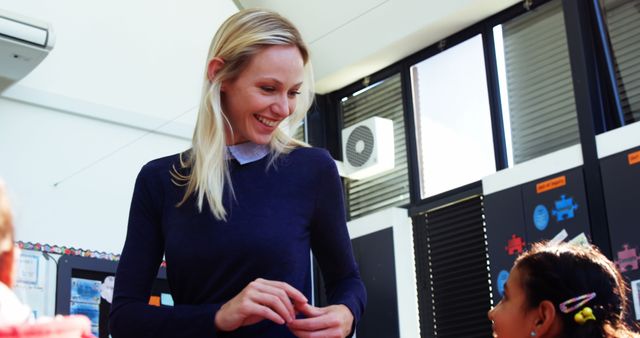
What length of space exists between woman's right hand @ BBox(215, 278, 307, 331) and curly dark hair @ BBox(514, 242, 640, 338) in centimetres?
118

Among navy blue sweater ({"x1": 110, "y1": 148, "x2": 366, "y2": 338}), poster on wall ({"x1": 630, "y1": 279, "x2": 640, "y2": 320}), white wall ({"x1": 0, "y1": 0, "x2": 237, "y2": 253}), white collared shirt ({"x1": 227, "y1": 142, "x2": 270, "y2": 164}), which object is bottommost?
navy blue sweater ({"x1": 110, "y1": 148, "x2": 366, "y2": 338})

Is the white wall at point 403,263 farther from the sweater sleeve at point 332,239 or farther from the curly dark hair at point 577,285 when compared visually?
the sweater sleeve at point 332,239

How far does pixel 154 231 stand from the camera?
1.16 meters

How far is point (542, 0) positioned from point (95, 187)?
2647 mm

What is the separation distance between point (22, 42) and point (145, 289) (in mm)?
3404

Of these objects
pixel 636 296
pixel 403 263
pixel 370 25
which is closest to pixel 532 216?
A: pixel 636 296

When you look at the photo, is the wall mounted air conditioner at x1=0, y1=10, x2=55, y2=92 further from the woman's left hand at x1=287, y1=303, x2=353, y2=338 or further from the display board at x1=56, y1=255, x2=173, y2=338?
the woman's left hand at x1=287, y1=303, x2=353, y2=338

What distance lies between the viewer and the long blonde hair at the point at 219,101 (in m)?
1.13

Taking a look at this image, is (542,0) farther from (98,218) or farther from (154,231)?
(154,231)

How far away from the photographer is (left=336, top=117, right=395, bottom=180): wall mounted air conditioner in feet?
18.9

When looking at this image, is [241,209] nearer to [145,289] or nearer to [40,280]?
[145,289]

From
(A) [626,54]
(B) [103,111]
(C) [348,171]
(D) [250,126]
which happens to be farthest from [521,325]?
(C) [348,171]

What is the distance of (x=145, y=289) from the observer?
1128 mm

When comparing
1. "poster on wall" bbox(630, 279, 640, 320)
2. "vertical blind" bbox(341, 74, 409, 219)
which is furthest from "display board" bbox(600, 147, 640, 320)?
"vertical blind" bbox(341, 74, 409, 219)
